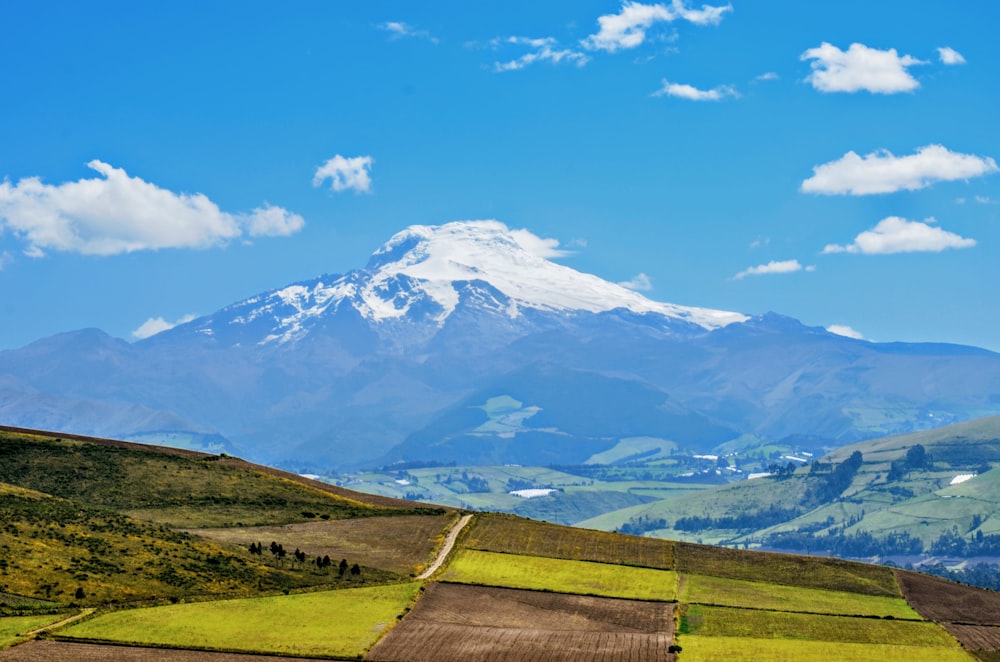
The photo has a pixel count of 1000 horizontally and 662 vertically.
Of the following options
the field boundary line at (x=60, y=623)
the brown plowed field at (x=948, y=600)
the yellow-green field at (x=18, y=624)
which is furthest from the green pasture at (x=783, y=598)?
the yellow-green field at (x=18, y=624)

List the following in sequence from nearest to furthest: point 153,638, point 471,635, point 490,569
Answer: point 153,638 → point 471,635 → point 490,569

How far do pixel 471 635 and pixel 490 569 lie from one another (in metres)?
35.2

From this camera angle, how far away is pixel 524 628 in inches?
4852

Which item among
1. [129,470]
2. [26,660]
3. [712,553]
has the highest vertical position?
[129,470]

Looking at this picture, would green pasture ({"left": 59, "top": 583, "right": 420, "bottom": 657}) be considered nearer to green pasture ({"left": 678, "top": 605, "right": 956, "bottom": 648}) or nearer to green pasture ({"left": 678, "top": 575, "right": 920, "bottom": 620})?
green pasture ({"left": 678, "top": 605, "right": 956, "bottom": 648})

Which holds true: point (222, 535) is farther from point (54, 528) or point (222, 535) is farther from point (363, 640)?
point (363, 640)

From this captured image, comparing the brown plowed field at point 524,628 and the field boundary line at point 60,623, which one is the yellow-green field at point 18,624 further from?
the brown plowed field at point 524,628

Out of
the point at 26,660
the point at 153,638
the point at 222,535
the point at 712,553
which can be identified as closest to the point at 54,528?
the point at 222,535

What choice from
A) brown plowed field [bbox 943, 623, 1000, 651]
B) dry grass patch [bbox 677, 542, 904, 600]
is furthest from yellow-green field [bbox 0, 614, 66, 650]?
brown plowed field [bbox 943, 623, 1000, 651]

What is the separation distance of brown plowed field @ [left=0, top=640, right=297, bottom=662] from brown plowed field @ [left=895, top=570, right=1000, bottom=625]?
261ft

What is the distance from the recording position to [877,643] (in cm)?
12400

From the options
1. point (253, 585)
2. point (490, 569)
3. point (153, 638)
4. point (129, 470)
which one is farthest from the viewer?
point (129, 470)

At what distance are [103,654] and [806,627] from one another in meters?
70.9

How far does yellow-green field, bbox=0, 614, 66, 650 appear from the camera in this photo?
338ft
